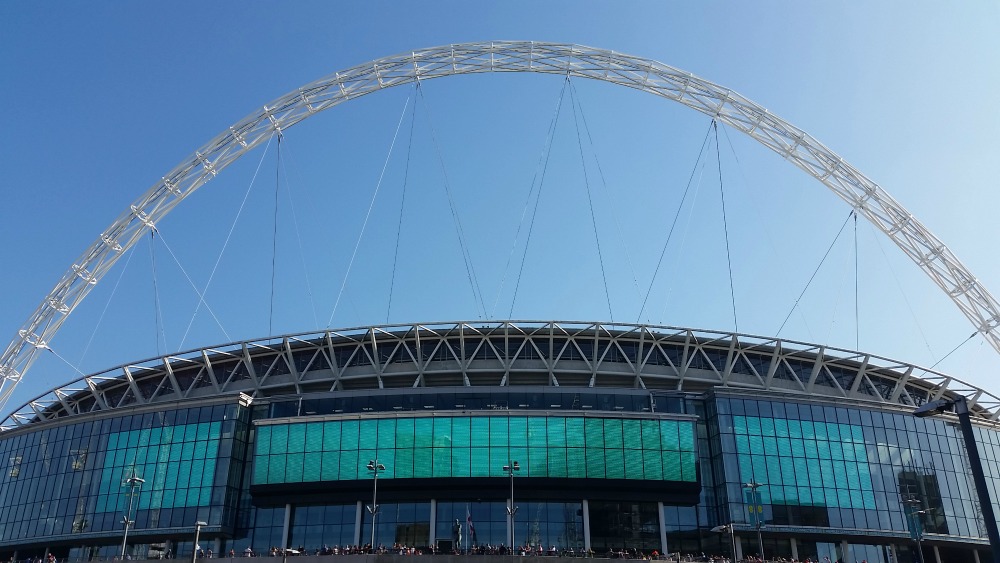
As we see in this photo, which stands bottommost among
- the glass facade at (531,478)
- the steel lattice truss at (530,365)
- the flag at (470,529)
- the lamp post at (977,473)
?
the lamp post at (977,473)

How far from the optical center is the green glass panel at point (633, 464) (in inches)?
2502

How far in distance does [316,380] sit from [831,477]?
4552 cm

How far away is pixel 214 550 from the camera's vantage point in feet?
211

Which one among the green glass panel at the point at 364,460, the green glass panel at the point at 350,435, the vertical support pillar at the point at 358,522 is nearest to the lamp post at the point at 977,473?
the green glass panel at the point at 364,460

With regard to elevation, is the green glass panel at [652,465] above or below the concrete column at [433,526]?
above

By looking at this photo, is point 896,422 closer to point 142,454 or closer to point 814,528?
point 814,528

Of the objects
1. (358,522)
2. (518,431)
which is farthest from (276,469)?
(518,431)

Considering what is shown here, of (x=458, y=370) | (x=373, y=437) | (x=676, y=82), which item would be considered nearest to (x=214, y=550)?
(x=373, y=437)

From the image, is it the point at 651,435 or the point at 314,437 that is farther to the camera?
the point at 314,437

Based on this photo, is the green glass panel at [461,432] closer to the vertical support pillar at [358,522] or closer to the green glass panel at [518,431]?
the green glass panel at [518,431]

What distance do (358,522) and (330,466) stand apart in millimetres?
5011

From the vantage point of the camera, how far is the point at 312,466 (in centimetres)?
6494

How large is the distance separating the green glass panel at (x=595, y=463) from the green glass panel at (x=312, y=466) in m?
21.3

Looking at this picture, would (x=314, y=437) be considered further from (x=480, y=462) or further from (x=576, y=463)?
(x=576, y=463)
